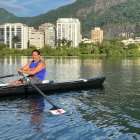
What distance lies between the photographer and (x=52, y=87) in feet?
81.4

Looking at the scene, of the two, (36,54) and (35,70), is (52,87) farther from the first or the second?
(36,54)

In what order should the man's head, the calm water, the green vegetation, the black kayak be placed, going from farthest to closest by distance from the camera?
the green vegetation, the black kayak, the man's head, the calm water

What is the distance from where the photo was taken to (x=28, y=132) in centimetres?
1402

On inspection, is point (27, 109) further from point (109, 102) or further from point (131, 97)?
point (131, 97)

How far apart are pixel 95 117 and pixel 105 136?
10.7ft

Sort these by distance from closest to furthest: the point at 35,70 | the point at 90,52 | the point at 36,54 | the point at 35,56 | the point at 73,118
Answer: the point at 73,118, the point at 36,54, the point at 35,56, the point at 35,70, the point at 90,52

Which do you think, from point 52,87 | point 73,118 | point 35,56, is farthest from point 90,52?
point 73,118

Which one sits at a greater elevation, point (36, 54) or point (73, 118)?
point (36, 54)

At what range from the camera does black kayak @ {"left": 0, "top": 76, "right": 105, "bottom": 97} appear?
22250mm

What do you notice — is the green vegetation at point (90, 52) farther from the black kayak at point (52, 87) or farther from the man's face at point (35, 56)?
the man's face at point (35, 56)

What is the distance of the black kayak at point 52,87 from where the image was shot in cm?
2225

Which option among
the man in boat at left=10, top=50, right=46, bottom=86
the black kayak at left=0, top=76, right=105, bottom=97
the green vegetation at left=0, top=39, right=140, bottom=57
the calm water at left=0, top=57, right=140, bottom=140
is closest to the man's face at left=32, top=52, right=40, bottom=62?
the man in boat at left=10, top=50, right=46, bottom=86

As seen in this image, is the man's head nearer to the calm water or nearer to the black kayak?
the black kayak

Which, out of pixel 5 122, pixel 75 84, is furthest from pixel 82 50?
pixel 5 122
